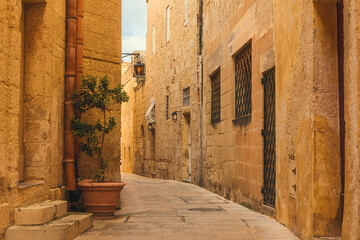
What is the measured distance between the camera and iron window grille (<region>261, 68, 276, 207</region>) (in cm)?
648

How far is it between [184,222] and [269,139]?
172 cm

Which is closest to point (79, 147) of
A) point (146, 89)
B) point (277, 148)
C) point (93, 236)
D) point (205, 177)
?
point (93, 236)

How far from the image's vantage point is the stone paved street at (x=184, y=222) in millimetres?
5145

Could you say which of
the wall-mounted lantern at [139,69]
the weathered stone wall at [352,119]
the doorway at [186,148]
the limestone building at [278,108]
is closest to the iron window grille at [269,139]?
the limestone building at [278,108]

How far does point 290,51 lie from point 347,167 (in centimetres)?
191

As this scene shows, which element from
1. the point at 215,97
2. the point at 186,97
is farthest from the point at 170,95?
the point at 215,97

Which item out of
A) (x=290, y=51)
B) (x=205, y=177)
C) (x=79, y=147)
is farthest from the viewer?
(x=205, y=177)

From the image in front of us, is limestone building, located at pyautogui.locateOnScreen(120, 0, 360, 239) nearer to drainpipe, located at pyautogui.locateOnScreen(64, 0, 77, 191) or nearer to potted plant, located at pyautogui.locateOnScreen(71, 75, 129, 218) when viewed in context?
potted plant, located at pyautogui.locateOnScreen(71, 75, 129, 218)

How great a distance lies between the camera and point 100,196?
6066 mm

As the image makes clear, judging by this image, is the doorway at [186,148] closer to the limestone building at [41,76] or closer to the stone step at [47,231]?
the limestone building at [41,76]

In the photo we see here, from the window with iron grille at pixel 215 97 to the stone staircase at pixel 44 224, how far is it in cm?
558

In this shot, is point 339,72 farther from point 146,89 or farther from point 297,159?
point 146,89

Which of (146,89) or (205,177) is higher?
(146,89)

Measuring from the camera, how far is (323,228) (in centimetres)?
450
